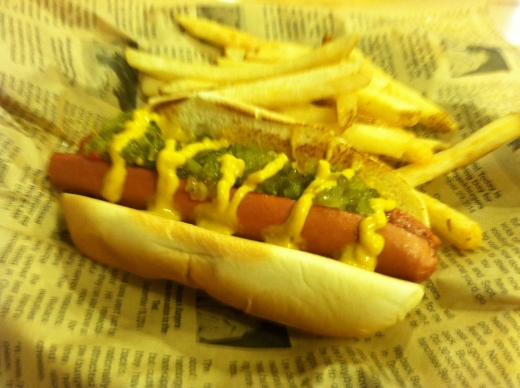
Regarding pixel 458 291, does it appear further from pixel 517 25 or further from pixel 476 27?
pixel 517 25

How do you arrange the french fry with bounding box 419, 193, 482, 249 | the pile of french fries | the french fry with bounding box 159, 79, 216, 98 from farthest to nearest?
the french fry with bounding box 159, 79, 216, 98 → the pile of french fries → the french fry with bounding box 419, 193, 482, 249

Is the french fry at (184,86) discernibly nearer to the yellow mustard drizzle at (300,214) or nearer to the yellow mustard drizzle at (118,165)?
the yellow mustard drizzle at (118,165)

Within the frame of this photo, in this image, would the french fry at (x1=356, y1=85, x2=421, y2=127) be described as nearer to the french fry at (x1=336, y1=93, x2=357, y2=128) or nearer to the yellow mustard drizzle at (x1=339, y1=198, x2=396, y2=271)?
the french fry at (x1=336, y1=93, x2=357, y2=128)

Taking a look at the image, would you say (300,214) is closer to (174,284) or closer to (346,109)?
(346,109)

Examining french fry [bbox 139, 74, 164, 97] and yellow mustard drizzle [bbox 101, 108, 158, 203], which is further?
french fry [bbox 139, 74, 164, 97]

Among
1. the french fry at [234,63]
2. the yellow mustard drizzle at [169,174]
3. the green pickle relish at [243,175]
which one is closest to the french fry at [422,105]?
the french fry at [234,63]

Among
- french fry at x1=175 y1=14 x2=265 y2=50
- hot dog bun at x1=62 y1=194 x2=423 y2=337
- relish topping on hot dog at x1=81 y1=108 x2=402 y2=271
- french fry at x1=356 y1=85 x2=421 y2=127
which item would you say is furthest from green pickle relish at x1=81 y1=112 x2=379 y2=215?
french fry at x1=175 y1=14 x2=265 y2=50

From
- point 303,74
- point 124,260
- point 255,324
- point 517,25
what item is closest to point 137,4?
point 303,74
